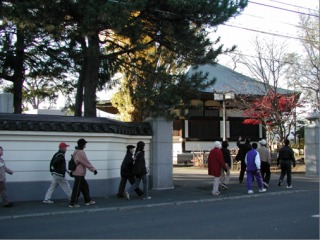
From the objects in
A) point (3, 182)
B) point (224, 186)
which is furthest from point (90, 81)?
point (224, 186)

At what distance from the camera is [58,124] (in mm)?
12773

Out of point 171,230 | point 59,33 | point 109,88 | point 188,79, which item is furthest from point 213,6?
point 171,230

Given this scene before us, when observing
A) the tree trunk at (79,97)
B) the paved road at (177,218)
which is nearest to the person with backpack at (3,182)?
the paved road at (177,218)

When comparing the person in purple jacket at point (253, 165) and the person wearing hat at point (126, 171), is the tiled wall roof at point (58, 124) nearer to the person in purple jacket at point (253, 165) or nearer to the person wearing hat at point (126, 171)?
the person wearing hat at point (126, 171)

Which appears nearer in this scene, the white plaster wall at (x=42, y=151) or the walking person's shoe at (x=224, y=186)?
the white plaster wall at (x=42, y=151)

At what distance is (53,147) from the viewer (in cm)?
1273

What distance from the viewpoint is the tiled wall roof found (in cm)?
1207

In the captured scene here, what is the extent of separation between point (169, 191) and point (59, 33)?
20.6ft

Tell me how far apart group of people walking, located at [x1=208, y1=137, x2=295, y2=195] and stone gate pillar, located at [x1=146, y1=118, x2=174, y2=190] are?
1825 millimetres

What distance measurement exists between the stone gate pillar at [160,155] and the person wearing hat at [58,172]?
389 centimetres

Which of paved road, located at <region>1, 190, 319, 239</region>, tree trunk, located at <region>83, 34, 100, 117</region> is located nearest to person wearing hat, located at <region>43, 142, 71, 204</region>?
paved road, located at <region>1, 190, 319, 239</region>

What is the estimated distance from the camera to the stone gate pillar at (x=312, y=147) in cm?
1989

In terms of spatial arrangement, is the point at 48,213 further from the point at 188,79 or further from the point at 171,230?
the point at 188,79

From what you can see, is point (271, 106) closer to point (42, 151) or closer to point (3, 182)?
point (42, 151)
